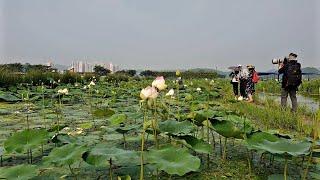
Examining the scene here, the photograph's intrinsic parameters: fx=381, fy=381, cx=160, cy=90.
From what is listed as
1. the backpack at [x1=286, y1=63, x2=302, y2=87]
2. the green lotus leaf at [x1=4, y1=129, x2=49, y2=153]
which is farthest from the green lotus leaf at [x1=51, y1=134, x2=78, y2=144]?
the backpack at [x1=286, y1=63, x2=302, y2=87]

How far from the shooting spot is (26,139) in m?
2.41

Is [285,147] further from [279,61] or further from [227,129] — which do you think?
[279,61]

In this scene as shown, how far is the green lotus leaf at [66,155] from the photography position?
6.35 feet

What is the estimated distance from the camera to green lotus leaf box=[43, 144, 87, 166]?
193 cm

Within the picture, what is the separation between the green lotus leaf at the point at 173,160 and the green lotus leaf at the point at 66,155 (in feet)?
1.17

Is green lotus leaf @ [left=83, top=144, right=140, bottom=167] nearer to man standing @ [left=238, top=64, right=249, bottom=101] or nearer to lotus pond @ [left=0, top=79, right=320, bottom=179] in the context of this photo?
lotus pond @ [left=0, top=79, right=320, bottom=179]

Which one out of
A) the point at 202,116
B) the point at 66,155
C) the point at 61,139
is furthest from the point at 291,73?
the point at 66,155

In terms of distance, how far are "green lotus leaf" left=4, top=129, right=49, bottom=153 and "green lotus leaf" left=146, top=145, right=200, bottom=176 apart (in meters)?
0.78

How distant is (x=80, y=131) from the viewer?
12.4ft

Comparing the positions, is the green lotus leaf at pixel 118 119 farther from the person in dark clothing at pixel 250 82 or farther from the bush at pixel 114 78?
the bush at pixel 114 78

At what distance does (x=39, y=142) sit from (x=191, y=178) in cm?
97

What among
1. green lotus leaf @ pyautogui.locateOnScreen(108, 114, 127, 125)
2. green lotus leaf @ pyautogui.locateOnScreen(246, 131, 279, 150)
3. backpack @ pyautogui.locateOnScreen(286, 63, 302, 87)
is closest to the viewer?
green lotus leaf @ pyautogui.locateOnScreen(246, 131, 279, 150)

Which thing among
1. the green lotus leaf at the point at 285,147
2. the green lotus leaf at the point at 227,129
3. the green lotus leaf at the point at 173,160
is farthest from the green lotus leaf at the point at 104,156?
the green lotus leaf at the point at 227,129

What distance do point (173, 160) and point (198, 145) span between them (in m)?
0.51
